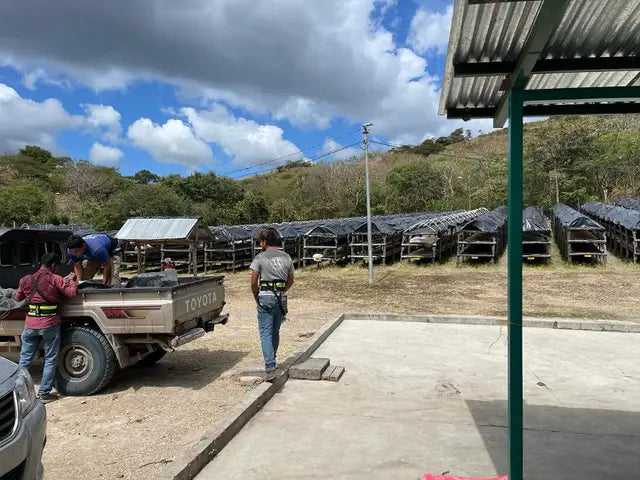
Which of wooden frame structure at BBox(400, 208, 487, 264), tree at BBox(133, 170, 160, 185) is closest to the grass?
wooden frame structure at BBox(400, 208, 487, 264)

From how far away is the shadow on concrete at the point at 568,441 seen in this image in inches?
146

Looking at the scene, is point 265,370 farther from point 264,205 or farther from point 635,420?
point 264,205

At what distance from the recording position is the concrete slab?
3811 millimetres

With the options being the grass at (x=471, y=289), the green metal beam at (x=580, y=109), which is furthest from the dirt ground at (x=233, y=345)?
the green metal beam at (x=580, y=109)

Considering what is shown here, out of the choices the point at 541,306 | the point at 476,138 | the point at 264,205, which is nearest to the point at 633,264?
the point at 541,306

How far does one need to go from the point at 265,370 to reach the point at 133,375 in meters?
1.89

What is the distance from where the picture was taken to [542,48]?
270 cm

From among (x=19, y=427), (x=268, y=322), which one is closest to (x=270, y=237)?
(x=268, y=322)

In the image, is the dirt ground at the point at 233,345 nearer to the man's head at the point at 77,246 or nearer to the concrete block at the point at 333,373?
the concrete block at the point at 333,373

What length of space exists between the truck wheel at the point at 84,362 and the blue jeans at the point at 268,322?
169cm

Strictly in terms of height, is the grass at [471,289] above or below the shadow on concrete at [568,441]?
above

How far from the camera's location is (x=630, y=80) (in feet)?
12.7

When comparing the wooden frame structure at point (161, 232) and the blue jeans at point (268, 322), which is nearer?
the blue jeans at point (268, 322)

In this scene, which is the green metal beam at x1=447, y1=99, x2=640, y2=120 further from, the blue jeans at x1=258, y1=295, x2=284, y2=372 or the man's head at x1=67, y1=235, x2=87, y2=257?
the man's head at x1=67, y1=235, x2=87, y2=257
